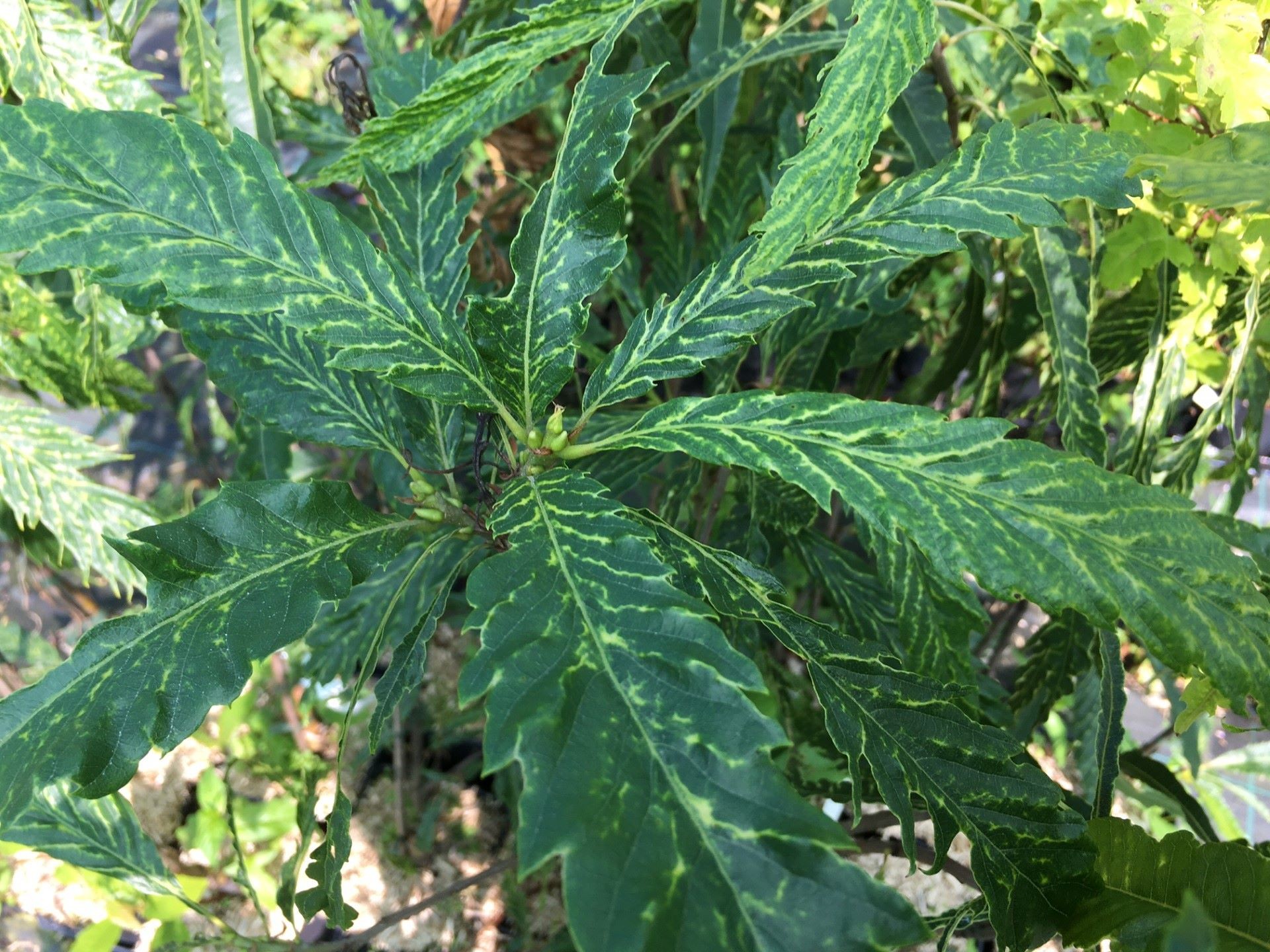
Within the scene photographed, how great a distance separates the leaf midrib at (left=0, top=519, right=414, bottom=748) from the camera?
17.6 inches

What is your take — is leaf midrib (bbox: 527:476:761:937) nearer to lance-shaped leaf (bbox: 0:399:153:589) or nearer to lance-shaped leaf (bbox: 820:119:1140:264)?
lance-shaped leaf (bbox: 820:119:1140:264)

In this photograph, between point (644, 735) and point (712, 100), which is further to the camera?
point (712, 100)

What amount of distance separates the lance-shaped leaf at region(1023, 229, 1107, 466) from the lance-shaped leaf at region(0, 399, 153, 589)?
915 mm

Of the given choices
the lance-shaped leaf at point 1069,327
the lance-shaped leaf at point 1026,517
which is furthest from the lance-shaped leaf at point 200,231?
the lance-shaped leaf at point 1069,327

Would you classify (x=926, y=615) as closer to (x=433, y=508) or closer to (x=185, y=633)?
(x=433, y=508)

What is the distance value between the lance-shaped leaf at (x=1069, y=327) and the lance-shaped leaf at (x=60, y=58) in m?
0.78

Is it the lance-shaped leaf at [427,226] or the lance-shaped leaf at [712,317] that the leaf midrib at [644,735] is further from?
the lance-shaped leaf at [427,226]

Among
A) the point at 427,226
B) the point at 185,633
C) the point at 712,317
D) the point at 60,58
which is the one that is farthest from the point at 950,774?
the point at 60,58

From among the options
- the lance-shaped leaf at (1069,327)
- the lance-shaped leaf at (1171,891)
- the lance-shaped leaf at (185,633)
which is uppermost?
the lance-shaped leaf at (1069,327)

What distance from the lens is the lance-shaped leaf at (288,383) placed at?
0.62 metres

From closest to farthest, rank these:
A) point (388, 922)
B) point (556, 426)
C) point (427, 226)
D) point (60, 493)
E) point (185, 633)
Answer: point (185, 633)
point (556, 426)
point (427, 226)
point (388, 922)
point (60, 493)

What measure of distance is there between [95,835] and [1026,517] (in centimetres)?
89

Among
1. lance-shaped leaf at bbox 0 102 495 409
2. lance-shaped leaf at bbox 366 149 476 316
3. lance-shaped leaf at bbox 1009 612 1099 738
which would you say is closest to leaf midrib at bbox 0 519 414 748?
lance-shaped leaf at bbox 0 102 495 409

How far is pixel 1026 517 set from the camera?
1.40 ft
